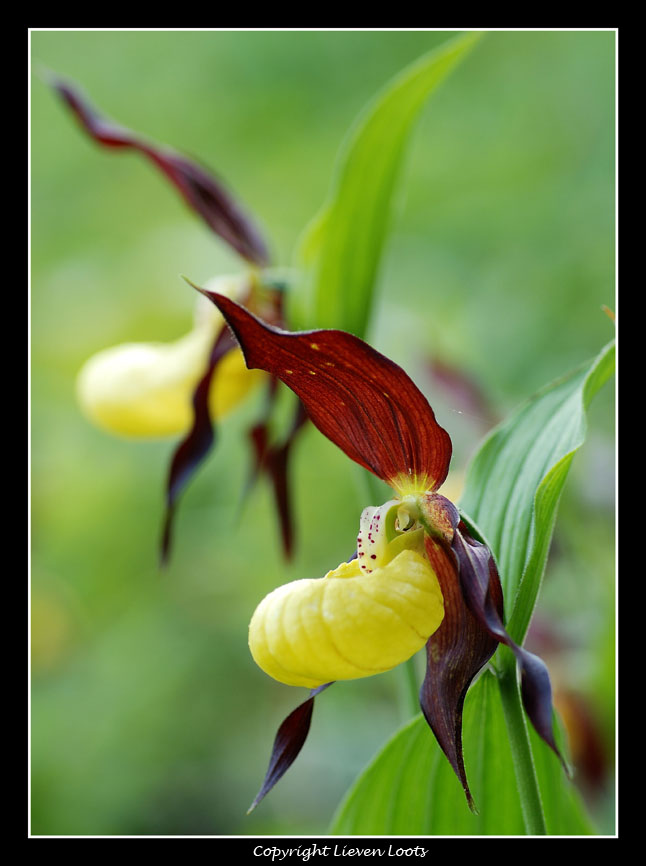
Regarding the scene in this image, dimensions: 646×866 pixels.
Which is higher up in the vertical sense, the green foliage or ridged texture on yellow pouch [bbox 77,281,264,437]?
ridged texture on yellow pouch [bbox 77,281,264,437]

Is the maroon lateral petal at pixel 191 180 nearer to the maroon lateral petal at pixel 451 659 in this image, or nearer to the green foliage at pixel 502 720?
the green foliage at pixel 502 720

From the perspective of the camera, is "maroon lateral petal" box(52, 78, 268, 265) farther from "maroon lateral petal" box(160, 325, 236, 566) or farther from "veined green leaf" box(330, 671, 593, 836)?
"veined green leaf" box(330, 671, 593, 836)

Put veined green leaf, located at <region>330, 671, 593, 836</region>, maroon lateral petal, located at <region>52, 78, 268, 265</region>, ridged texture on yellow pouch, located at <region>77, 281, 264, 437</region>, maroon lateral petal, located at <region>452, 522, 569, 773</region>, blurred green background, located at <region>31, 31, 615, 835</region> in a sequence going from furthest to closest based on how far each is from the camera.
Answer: blurred green background, located at <region>31, 31, 615, 835</region>, ridged texture on yellow pouch, located at <region>77, 281, 264, 437</region>, maroon lateral petal, located at <region>52, 78, 268, 265</region>, veined green leaf, located at <region>330, 671, 593, 836</region>, maroon lateral petal, located at <region>452, 522, 569, 773</region>

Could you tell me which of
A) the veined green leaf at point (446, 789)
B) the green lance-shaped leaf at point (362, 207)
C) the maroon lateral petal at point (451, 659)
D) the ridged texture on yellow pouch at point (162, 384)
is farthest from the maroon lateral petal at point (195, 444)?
the maroon lateral petal at point (451, 659)

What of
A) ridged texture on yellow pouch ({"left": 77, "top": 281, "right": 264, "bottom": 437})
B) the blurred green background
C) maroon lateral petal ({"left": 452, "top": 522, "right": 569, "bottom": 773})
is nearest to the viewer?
maroon lateral petal ({"left": 452, "top": 522, "right": 569, "bottom": 773})

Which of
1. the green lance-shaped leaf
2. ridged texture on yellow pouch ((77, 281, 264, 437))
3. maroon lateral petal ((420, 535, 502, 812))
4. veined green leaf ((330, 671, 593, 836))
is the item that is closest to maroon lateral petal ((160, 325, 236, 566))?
ridged texture on yellow pouch ((77, 281, 264, 437))

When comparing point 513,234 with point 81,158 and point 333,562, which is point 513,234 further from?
point 81,158

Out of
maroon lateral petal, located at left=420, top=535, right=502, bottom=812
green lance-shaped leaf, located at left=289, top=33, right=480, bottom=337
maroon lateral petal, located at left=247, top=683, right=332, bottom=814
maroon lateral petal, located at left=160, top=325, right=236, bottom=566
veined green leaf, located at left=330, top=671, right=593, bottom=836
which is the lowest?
veined green leaf, located at left=330, top=671, right=593, bottom=836

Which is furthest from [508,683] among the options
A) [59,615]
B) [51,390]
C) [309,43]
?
[309,43]
